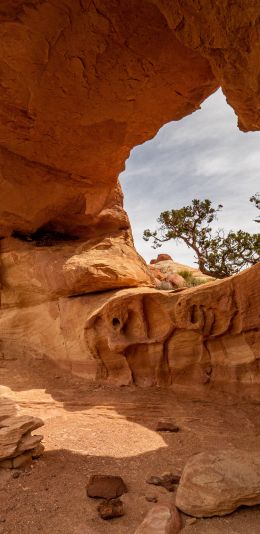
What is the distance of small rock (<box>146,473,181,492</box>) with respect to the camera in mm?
3588

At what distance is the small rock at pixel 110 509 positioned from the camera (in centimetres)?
310

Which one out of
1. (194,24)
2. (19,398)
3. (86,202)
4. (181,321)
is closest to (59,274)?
(86,202)

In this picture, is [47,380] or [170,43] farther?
[47,380]

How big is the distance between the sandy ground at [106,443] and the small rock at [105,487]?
3.1 inches

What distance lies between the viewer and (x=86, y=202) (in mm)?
9281

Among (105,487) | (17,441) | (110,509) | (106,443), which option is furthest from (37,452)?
(110,509)

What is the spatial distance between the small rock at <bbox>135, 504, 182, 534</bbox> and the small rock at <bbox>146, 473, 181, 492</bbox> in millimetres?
432

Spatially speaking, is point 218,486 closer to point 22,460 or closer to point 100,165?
point 22,460

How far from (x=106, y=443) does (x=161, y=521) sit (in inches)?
81.2

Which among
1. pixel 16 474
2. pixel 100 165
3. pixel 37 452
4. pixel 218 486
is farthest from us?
pixel 100 165

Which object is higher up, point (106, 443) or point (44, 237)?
point (44, 237)

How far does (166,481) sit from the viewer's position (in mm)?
3674

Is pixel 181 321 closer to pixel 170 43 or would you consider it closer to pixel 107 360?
pixel 107 360

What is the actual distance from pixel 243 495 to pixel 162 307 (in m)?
4.11
